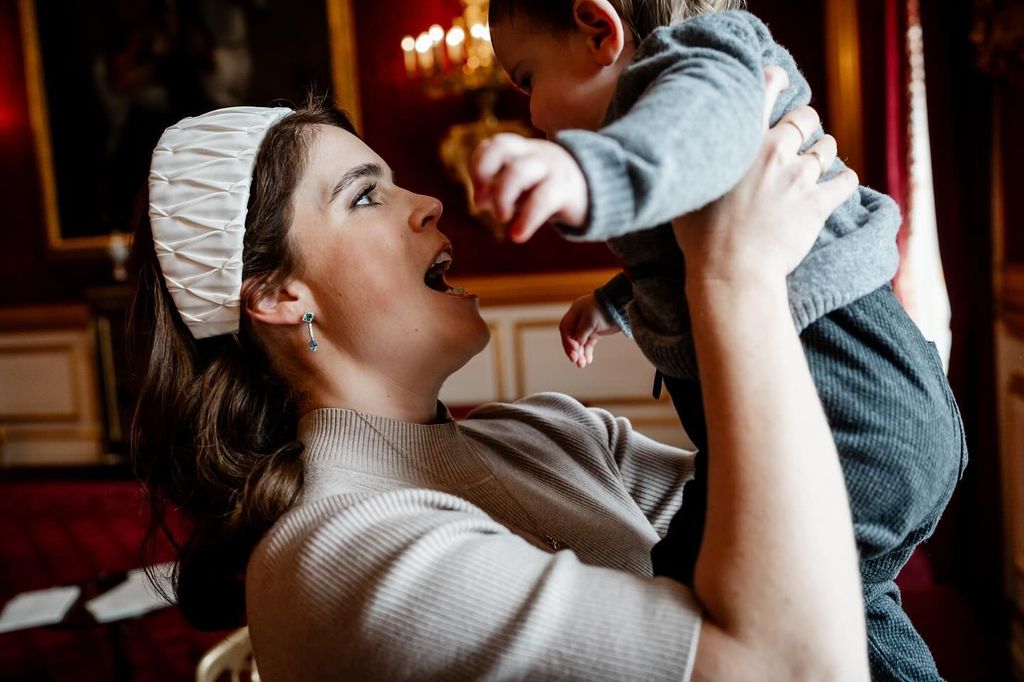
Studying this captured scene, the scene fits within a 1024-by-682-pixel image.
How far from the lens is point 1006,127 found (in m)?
2.39

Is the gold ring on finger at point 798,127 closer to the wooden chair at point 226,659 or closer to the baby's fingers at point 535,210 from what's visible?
the baby's fingers at point 535,210

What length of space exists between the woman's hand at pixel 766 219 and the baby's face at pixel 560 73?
0.22 metres

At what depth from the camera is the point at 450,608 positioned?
682 mm

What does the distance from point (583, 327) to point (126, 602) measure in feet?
6.39

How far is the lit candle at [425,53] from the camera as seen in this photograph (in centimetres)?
403

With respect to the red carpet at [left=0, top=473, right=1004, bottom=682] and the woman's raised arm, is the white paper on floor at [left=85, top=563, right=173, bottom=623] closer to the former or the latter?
the red carpet at [left=0, top=473, right=1004, bottom=682]

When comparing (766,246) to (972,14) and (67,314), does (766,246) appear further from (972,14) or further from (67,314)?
(67,314)

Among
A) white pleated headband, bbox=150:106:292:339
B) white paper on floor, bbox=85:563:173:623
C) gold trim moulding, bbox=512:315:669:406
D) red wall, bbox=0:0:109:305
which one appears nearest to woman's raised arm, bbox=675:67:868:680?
white pleated headband, bbox=150:106:292:339

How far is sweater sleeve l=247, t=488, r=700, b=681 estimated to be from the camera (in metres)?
0.65

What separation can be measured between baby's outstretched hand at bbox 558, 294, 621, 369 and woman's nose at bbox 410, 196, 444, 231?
0.73 feet

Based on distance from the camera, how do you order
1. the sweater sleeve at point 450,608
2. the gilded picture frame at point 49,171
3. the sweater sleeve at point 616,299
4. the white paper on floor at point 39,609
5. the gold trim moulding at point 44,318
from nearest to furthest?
1. the sweater sleeve at point 450,608
2. the sweater sleeve at point 616,299
3. the white paper on floor at point 39,609
4. the gilded picture frame at point 49,171
5. the gold trim moulding at point 44,318

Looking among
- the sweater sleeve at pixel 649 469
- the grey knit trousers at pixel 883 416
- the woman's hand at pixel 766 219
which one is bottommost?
the sweater sleeve at pixel 649 469

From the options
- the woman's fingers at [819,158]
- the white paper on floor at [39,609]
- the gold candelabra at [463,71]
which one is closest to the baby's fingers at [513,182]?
the woman's fingers at [819,158]

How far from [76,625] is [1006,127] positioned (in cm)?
292
